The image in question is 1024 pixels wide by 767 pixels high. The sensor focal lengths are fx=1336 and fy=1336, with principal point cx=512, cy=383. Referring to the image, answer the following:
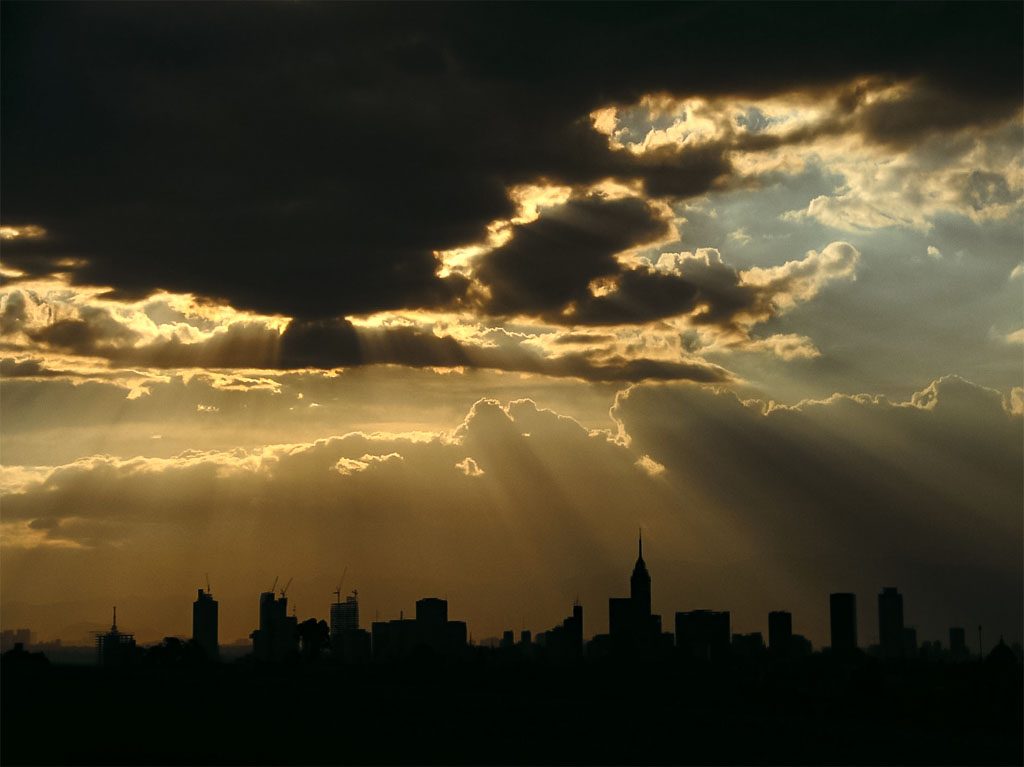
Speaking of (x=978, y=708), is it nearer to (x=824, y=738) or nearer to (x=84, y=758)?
(x=824, y=738)

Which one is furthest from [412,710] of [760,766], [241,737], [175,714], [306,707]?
[760,766]

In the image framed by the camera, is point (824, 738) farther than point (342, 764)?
Yes

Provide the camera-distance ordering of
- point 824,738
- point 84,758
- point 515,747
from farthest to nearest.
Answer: point 824,738 < point 515,747 < point 84,758

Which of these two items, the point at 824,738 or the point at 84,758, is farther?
the point at 824,738

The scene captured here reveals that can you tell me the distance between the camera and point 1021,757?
14125 cm

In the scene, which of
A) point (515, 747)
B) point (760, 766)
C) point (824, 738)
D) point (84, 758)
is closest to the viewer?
point (84, 758)

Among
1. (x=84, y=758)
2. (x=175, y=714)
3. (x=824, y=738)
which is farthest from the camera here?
(x=175, y=714)

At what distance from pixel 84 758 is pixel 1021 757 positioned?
94701 mm

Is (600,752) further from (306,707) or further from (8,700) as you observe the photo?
(8,700)

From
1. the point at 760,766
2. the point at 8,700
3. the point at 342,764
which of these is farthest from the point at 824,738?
the point at 8,700

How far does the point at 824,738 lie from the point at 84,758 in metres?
84.4

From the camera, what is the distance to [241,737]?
5448 inches

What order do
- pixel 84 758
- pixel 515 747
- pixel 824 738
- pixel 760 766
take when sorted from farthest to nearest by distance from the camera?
pixel 824 738
pixel 515 747
pixel 760 766
pixel 84 758

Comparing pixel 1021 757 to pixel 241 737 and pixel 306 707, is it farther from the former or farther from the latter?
pixel 306 707
